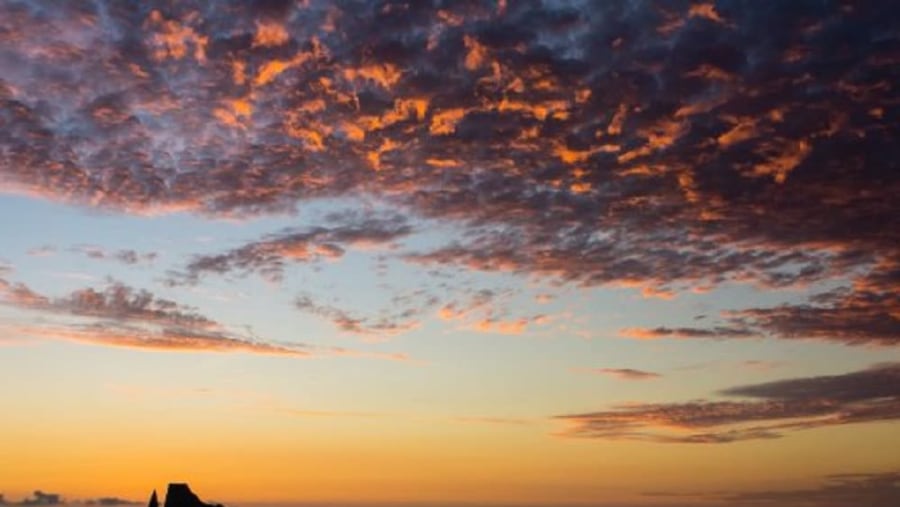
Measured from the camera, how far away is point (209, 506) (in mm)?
46562

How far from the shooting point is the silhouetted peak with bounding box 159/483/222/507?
151 ft

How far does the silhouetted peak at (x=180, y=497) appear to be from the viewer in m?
46.1

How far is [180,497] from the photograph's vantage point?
4644 centimetres

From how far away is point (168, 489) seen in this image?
46.6m

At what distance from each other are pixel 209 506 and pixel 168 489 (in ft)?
6.82
